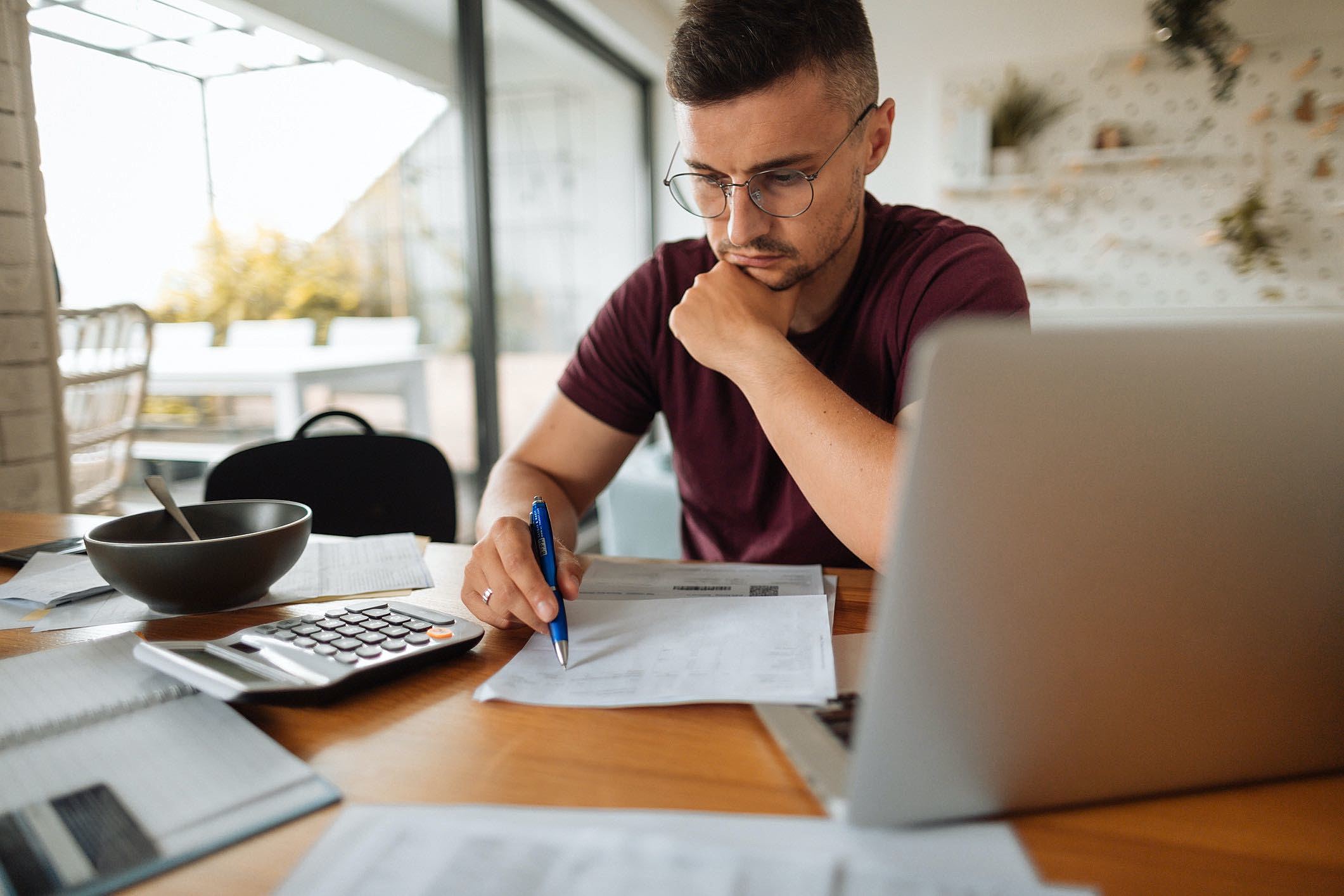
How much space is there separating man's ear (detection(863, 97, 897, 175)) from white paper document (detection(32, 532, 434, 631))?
2.62 feet

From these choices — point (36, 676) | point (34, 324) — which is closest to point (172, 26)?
point (34, 324)

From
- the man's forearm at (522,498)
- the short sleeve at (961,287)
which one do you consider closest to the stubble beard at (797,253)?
the short sleeve at (961,287)

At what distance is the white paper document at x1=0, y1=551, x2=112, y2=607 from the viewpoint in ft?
2.73

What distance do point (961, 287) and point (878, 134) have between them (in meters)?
0.32

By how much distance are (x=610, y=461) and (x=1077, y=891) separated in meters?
1.00

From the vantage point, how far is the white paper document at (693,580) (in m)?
0.83

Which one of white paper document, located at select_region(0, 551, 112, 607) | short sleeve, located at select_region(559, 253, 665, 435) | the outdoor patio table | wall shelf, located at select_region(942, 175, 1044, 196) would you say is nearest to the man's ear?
short sleeve, located at select_region(559, 253, 665, 435)

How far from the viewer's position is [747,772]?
19.7 inches

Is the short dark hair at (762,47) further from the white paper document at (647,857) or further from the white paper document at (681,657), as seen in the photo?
the white paper document at (647,857)

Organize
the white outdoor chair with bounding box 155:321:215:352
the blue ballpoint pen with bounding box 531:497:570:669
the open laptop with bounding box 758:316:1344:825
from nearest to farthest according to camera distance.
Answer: the open laptop with bounding box 758:316:1344:825, the blue ballpoint pen with bounding box 531:497:570:669, the white outdoor chair with bounding box 155:321:215:352

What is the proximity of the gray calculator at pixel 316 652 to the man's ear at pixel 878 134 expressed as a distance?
0.85 m

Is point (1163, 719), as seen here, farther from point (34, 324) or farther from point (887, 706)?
point (34, 324)

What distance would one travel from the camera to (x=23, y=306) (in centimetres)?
140

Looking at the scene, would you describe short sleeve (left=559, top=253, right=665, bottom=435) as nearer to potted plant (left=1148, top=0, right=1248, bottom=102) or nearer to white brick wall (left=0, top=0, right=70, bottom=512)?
white brick wall (left=0, top=0, right=70, bottom=512)
